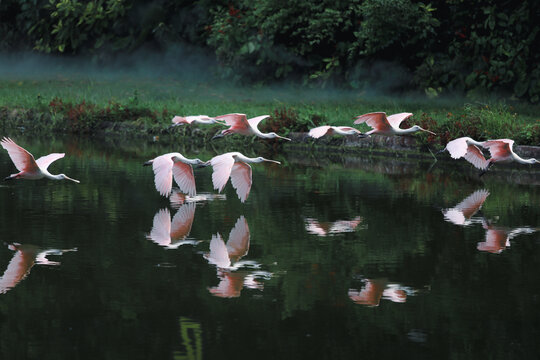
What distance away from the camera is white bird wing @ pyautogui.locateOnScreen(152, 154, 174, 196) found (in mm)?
10969

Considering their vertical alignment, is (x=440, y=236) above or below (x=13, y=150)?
below

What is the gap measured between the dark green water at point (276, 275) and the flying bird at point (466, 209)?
7 centimetres

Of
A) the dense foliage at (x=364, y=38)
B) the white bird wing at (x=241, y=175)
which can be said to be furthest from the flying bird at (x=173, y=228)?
the dense foliage at (x=364, y=38)

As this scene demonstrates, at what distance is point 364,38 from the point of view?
24984 mm

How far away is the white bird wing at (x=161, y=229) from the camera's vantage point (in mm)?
9310

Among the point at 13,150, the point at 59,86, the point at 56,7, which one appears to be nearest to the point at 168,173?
the point at 13,150

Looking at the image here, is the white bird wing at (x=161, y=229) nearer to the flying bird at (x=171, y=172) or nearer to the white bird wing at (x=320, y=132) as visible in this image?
the flying bird at (x=171, y=172)

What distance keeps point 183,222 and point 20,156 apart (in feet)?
5.87

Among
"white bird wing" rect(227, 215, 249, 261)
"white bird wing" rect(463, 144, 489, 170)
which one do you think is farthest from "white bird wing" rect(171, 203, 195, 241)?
"white bird wing" rect(463, 144, 489, 170)

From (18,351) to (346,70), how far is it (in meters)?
23.0

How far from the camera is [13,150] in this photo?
10305mm

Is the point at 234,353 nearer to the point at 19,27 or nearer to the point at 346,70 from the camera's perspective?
the point at 346,70

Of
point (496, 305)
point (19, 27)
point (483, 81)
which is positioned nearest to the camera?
point (496, 305)

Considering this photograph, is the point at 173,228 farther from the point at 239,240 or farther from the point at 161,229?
the point at 239,240
